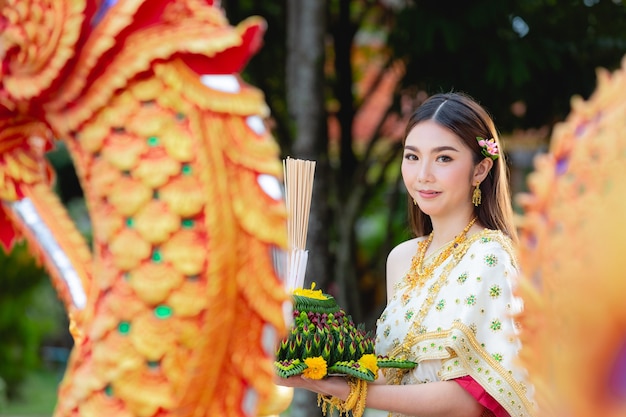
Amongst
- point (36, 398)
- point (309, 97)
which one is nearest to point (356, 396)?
point (309, 97)

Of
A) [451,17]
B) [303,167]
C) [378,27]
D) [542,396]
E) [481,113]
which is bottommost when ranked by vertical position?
[542,396]

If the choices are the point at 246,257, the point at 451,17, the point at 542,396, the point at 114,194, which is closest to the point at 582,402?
the point at 542,396

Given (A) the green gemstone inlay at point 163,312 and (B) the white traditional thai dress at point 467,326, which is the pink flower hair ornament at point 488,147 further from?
(A) the green gemstone inlay at point 163,312

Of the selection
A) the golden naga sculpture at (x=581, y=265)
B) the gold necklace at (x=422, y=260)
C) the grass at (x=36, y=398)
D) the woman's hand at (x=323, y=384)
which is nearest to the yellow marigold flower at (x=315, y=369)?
the woman's hand at (x=323, y=384)

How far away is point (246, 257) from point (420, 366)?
0.94 metres

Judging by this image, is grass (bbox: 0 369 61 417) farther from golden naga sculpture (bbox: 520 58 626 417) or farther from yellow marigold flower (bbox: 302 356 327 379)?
golden naga sculpture (bbox: 520 58 626 417)

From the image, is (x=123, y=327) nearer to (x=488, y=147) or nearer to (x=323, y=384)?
(x=323, y=384)

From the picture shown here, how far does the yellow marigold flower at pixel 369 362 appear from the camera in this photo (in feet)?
5.29

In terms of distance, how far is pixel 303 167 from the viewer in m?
1.60

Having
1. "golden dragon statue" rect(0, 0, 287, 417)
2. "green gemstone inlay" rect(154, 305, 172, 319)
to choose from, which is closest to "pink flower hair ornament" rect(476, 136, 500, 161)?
"golden dragon statue" rect(0, 0, 287, 417)

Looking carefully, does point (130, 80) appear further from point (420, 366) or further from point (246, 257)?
point (420, 366)

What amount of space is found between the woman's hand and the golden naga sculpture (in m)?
0.90

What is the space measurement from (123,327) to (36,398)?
8.06m

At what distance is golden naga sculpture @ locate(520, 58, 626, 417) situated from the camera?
0.63 meters
